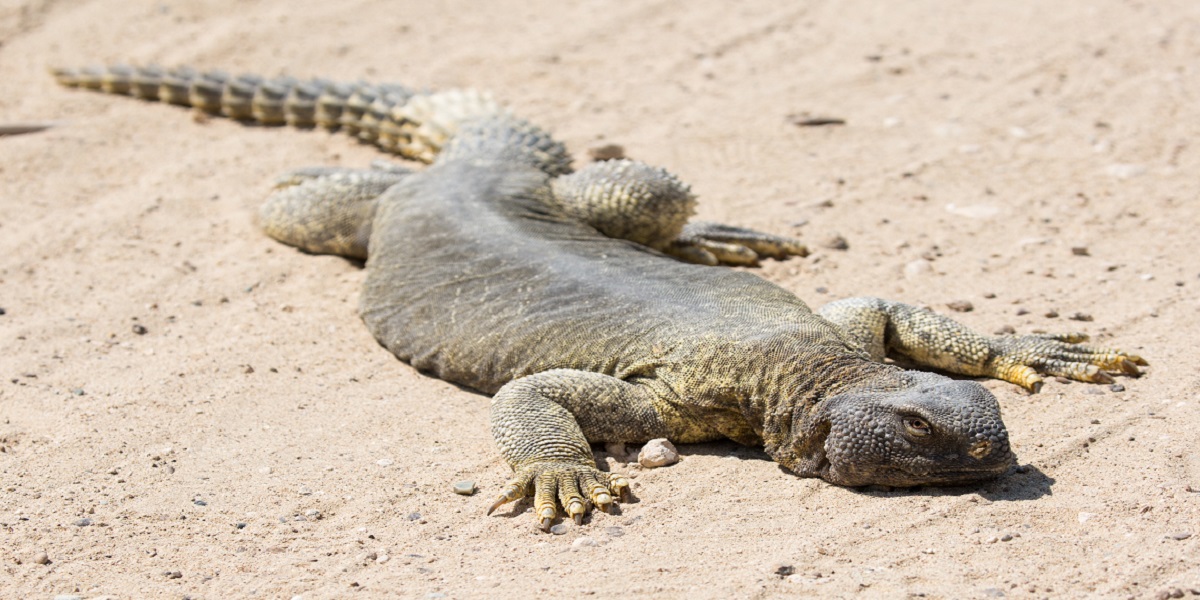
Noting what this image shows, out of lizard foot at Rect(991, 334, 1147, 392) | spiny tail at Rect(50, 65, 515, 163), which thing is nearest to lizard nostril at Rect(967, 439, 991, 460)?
lizard foot at Rect(991, 334, 1147, 392)

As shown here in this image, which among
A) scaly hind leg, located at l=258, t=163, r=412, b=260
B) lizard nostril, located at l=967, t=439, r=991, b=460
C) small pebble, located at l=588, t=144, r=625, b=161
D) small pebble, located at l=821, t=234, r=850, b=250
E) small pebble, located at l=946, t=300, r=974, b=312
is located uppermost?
lizard nostril, located at l=967, t=439, r=991, b=460

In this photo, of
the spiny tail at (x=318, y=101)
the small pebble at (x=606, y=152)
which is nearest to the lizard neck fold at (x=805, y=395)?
the spiny tail at (x=318, y=101)

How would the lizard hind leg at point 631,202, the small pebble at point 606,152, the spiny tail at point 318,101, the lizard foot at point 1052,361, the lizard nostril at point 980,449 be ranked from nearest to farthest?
1. the lizard nostril at point 980,449
2. the lizard foot at point 1052,361
3. the lizard hind leg at point 631,202
4. the spiny tail at point 318,101
5. the small pebble at point 606,152

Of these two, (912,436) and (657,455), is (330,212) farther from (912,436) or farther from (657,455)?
(912,436)

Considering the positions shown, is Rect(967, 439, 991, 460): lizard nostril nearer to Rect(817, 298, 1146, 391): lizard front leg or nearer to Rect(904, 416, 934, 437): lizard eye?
Rect(904, 416, 934, 437): lizard eye

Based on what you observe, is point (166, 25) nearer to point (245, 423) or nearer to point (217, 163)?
point (217, 163)

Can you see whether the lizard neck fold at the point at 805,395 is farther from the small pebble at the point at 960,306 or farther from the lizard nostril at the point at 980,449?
the small pebble at the point at 960,306

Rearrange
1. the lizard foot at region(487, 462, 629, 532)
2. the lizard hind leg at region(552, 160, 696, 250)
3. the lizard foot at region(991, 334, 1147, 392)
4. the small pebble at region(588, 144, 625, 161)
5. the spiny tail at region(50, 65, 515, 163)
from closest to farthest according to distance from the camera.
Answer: the lizard foot at region(487, 462, 629, 532) < the lizard foot at region(991, 334, 1147, 392) < the lizard hind leg at region(552, 160, 696, 250) < the spiny tail at region(50, 65, 515, 163) < the small pebble at region(588, 144, 625, 161)
